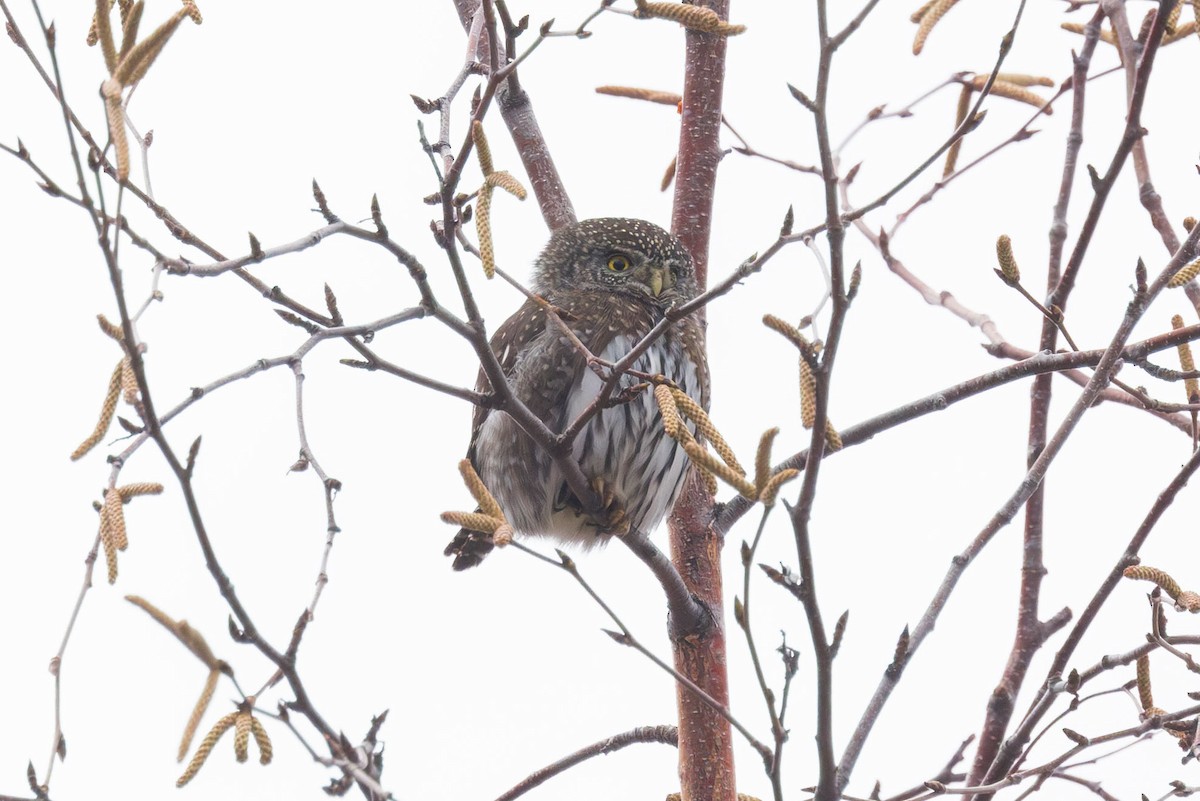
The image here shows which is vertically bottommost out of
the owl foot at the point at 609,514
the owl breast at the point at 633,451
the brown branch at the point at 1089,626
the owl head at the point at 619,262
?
the brown branch at the point at 1089,626

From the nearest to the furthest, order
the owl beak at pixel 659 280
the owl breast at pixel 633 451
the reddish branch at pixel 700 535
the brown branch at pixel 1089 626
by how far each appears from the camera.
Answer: the brown branch at pixel 1089 626 < the reddish branch at pixel 700 535 < the owl breast at pixel 633 451 < the owl beak at pixel 659 280

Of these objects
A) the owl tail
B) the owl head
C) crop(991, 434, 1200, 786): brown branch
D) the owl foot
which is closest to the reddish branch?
the owl head

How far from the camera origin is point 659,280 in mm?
4383

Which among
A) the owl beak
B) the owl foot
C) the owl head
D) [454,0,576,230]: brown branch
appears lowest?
the owl foot

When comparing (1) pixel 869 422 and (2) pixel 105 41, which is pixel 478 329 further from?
(1) pixel 869 422

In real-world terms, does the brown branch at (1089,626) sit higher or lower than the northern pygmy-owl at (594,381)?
lower

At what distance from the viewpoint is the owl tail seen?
4.43m

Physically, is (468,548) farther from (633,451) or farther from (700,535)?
(700,535)

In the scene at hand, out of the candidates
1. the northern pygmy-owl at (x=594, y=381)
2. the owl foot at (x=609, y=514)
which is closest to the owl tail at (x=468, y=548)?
the northern pygmy-owl at (x=594, y=381)

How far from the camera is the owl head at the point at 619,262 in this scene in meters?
4.42

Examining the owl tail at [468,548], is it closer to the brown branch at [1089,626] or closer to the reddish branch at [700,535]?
the reddish branch at [700,535]

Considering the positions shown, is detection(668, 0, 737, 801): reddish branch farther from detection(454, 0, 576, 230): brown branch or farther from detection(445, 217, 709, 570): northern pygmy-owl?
detection(454, 0, 576, 230): brown branch

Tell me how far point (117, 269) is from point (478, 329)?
0.74 metres

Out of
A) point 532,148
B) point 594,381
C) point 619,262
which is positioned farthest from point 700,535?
point 532,148
